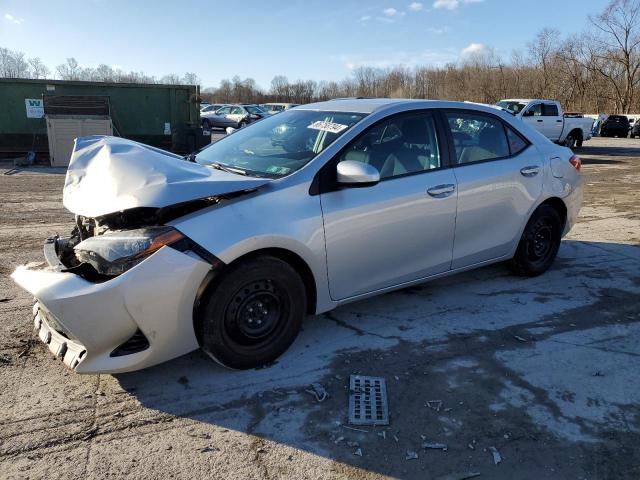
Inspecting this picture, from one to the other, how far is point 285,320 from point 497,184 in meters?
2.31

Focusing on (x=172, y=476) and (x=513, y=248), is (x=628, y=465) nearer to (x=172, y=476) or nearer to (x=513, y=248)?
(x=172, y=476)

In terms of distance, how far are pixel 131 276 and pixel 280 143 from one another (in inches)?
67.2

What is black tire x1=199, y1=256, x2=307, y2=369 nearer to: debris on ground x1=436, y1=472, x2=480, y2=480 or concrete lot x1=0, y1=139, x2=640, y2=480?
concrete lot x1=0, y1=139, x2=640, y2=480

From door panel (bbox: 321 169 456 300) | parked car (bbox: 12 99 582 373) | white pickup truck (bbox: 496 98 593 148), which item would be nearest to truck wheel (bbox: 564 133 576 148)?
white pickup truck (bbox: 496 98 593 148)

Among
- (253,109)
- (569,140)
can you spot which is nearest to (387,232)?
(569,140)

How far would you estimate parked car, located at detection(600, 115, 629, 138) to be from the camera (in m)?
34.5

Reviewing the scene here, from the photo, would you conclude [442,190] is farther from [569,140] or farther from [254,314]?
[569,140]

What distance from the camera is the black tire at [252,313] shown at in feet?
10.2

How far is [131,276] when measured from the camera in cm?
282

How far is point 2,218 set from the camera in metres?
7.58

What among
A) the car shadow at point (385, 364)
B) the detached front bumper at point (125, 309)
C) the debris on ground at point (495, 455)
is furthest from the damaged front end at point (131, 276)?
the debris on ground at point (495, 455)

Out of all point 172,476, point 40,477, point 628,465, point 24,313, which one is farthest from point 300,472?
point 24,313

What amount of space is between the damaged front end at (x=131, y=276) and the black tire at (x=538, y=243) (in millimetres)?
2940

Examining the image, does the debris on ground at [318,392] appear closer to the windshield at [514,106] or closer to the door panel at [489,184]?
the door panel at [489,184]
